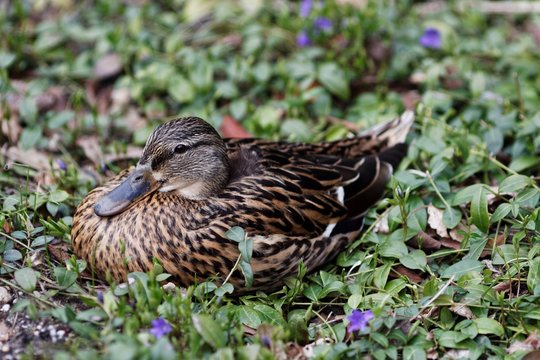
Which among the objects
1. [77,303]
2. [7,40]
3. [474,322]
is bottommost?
[474,322]

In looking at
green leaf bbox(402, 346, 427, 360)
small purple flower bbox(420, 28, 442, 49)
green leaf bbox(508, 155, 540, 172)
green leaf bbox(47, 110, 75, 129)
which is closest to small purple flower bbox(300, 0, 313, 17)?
small purple flower bbox(420, 28, 442, 49)

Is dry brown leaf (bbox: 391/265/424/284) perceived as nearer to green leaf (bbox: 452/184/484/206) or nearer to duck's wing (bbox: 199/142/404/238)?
duck's wing (bbox: 199/142/404/238)

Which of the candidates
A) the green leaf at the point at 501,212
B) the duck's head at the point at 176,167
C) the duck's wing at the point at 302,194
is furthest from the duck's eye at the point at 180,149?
the green leaf at the point at 501,212

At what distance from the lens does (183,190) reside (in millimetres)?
4578

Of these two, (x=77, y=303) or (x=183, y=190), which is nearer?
(x=77, y=303)

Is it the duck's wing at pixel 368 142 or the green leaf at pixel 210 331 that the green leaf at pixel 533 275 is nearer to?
the duck's wing at pixel 368 142

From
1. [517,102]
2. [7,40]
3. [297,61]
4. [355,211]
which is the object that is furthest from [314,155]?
[7,40]

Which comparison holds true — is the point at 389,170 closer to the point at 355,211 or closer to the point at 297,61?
the point at 355,211

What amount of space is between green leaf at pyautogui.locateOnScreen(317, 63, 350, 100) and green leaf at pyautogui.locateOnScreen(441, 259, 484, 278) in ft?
7.32

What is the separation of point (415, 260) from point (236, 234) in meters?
1.04

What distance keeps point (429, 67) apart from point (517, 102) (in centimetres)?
74

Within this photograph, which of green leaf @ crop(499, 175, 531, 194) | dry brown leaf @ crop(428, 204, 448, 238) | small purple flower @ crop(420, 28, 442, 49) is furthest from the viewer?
small purple flower @ crop(420, 28, 442, 49)

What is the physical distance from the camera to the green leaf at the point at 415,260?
4.41m

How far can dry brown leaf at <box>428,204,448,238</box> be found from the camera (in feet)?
15.5
